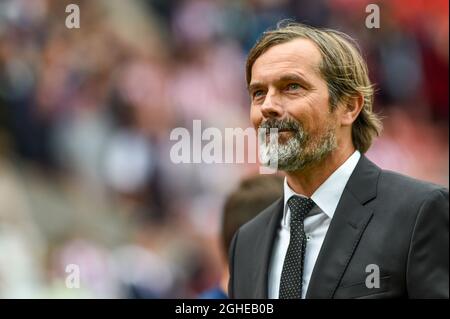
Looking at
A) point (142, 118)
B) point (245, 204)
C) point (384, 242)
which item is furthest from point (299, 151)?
point (142, 118)

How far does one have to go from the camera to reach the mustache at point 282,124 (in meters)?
2.03

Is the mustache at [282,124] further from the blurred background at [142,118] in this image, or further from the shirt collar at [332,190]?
the blurred background at [142,118]

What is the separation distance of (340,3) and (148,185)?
5.69 ft

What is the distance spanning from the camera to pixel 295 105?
2.04 meters

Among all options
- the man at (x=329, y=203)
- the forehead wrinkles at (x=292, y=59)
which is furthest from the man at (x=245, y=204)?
the forehead wrinkles at (x=292, y=59)

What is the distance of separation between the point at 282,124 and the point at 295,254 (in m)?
0.32

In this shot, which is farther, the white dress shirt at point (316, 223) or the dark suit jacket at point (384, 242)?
the white dress shirt at point (316, 223)

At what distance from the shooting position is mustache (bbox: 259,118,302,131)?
→ 203 centimetres

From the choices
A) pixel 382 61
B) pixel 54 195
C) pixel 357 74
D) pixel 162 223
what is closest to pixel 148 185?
pixel 162 223

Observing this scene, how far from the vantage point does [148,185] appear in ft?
17.0

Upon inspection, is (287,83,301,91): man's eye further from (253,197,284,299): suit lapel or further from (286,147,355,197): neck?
(253,197,284,299): suit lapel

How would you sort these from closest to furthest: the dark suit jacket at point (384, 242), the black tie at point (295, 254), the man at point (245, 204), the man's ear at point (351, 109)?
the dark suit jacket at point (384, 242) → the black tie at point (295, 254) → the man's ear at point (351, 109) → the man at point (245, 204)

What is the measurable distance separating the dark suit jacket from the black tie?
6 centimetres

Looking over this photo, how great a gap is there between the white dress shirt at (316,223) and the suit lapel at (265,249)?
0.6 inches
